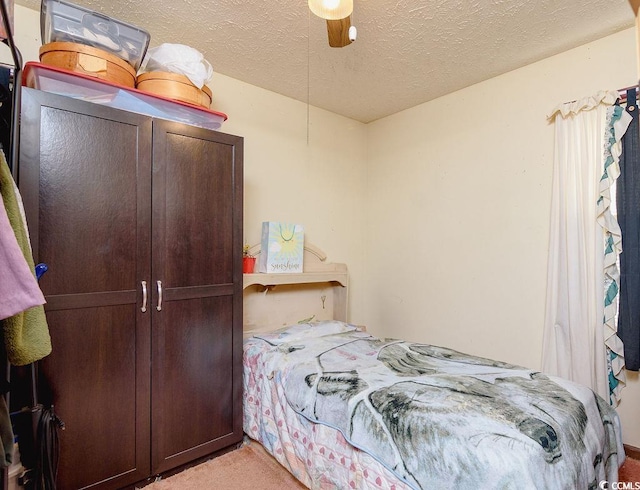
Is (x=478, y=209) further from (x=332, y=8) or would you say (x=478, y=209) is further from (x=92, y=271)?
(x=92, y=271)

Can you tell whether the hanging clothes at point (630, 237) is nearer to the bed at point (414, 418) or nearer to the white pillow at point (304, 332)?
the bed at point (414, 418)

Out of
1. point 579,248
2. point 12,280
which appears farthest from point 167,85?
point 579,248

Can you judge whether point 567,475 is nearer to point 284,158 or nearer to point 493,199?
point 493,199

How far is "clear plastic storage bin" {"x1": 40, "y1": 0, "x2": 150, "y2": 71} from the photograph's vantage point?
1651mm

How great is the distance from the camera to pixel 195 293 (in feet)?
6.55

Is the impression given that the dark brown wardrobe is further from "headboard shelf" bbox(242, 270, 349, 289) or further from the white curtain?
the white curtain

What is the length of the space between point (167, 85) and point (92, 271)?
1.03 meters

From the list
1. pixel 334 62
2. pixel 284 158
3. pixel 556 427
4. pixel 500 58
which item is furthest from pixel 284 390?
pixel 500 58

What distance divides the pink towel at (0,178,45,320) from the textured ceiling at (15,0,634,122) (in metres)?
1.64

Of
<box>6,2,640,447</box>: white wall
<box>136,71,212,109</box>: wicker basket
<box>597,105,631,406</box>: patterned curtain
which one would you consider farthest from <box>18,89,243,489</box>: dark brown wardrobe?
<box>597,105,631,406</box>: patterned curtain

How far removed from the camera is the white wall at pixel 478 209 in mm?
2422

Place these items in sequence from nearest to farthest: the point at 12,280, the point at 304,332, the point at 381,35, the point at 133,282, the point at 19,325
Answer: the point at 12,280 < the point at 19,325 < the point at 133,282 < the point at 381,35 < the point at 304,332

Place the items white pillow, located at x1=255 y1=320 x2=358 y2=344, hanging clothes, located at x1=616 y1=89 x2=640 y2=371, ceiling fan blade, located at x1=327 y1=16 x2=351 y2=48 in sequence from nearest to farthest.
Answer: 1. ceiling fan blade, located at x1=327 y1=16 x2=351 y2=48
2. hanging clothes, located at x1=616 y1=89 x2=640 y2=371
3. white pillow, located at x1=255 y1=320 x2=358 y2=344

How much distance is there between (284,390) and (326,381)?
304 millimetres
